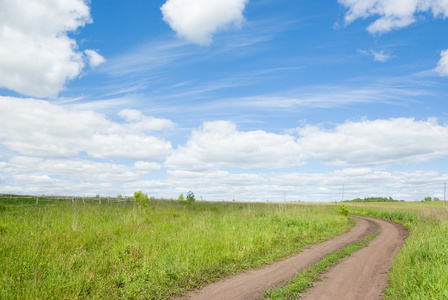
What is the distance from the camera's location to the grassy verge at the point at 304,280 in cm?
713

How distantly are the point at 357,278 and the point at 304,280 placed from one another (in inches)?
85.7

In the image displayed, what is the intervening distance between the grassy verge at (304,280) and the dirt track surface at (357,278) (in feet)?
0.67

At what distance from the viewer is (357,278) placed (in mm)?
9062

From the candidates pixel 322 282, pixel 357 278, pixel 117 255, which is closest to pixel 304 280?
pixel 322 282

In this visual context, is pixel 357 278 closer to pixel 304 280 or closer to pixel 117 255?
pixel 304 280

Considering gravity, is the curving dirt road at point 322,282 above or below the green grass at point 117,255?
below

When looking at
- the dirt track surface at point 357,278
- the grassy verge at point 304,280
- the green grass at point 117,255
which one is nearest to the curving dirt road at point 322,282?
the dirt track surface at point 357,278

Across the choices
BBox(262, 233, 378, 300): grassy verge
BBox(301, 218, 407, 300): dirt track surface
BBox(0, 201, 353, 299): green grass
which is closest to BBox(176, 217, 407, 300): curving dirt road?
BBox(301, 218, 407, 300): dirt track surface

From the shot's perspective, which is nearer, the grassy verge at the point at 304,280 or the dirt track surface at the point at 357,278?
the grassy verge at the point at 304,280

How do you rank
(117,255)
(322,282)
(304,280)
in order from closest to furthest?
(304,280) < (322,282) < (117,255)

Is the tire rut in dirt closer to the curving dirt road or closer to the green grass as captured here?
the curving dirt road

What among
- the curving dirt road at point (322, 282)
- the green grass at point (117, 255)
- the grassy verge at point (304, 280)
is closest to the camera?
the green grass at point (117, 255)

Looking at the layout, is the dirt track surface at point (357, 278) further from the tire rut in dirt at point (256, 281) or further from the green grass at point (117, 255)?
the green grass at point (117, 255)

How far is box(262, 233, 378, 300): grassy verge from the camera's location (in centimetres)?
713
